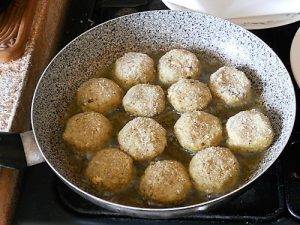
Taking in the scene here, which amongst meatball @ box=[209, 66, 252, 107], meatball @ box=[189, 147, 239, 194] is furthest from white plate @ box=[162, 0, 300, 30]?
meatball @ box=[189, 147, 239, 194]

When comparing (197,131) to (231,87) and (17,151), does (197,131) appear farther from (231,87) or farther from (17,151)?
(17,151)

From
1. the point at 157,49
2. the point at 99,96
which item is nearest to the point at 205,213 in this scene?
the point at 99,96

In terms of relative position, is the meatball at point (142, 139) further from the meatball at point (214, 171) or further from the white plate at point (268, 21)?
the white plate at point (268, 21)

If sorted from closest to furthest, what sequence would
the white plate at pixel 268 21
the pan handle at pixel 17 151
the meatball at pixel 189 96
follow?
the pan handle at pixel 17 151 < the meatball at pixel 189 96 < the white plate at pixel 268 21

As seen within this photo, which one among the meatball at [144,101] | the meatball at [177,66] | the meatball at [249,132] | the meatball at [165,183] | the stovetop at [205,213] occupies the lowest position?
the stovetop at [205,213]

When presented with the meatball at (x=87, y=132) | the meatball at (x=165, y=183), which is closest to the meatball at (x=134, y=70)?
the meatball at (x=87, y=132)

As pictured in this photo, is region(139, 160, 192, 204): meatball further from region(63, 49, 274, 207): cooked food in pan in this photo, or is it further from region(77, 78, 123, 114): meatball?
region(77, 78, 123, 114): meatball

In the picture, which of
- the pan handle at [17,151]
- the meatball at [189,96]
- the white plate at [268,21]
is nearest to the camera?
the pan handle at [17,151]
